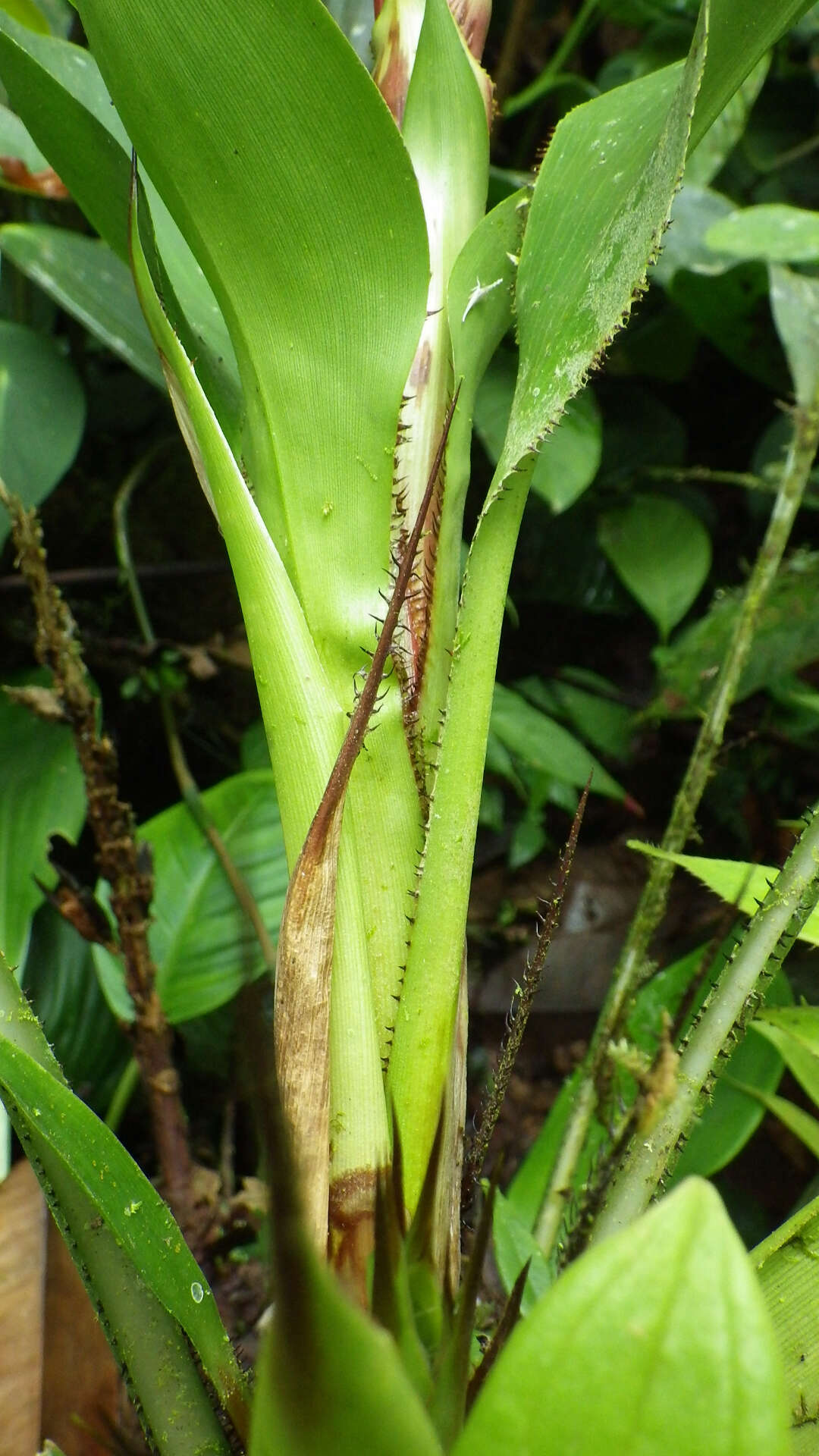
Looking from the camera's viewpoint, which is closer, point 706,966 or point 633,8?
point 706,966

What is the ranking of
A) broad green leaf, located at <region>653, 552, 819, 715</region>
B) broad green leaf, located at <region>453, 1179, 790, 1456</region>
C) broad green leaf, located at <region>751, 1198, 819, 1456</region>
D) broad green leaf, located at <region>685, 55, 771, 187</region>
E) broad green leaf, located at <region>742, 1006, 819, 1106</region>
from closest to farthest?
broad green leaf, located at <region>453, 1179, 790, 1456</region> < broad green leaf, located at <region>751, 1198, 819, 1456</region> < broad green leaf, located at <region>742, 1006, 819, 1106</region> < broad green leaf, located at <region>653, 552, 819, 715</region> < broad green leaf, located at <region>685, 55, 771, 187</region>

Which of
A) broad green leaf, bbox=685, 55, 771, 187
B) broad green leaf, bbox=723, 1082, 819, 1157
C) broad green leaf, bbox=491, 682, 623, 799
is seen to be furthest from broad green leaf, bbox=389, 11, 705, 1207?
broad green leaf, bbox=685, 55, 771, 187

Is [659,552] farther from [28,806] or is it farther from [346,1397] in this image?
[346,1397]

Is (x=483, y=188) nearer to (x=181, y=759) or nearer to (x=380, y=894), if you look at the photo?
(x=380, y=894)

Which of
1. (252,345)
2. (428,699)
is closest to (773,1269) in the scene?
(428,699)

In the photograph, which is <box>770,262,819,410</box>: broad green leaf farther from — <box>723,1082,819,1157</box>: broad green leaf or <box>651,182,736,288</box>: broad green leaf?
<box>723,1082,819,1157</box>: broad green leaf

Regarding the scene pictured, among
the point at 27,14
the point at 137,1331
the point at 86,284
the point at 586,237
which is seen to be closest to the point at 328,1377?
the point at 137,1331
